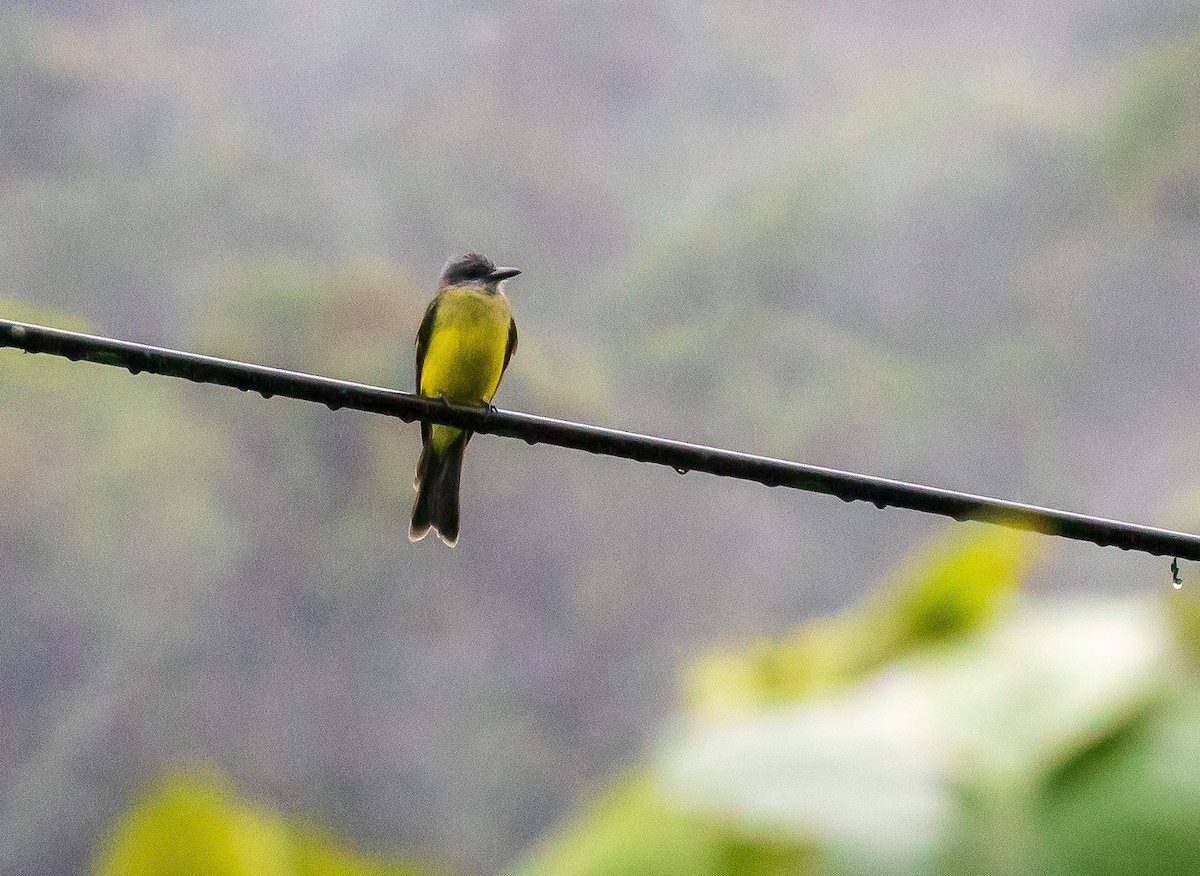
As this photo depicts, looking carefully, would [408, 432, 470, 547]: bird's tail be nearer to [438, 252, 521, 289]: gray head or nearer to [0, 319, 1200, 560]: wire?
[438, 252, 521, 289]: gray head

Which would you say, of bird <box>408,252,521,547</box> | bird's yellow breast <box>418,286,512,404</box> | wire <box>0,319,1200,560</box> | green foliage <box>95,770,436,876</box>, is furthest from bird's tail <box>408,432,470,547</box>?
wire <box>0,319,1200,560</box>

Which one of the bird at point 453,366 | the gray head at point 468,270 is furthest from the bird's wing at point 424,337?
the gray head at point 468,270

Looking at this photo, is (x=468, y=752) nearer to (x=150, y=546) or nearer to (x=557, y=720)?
(x=557, y=720)

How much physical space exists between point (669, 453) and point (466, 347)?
74.3 inches

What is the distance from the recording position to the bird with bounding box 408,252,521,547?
12.1 feet

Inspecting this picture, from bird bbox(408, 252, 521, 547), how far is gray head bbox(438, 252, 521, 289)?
0.01m

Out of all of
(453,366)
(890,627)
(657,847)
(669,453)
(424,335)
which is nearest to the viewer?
(669,453)

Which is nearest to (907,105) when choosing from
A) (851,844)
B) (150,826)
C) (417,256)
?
(417,256)

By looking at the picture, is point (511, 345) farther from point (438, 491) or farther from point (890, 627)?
point (890, 627)

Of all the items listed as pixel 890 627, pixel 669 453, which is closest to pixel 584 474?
pixel 890 627

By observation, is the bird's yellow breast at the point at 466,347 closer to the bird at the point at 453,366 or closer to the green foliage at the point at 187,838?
the bird at the point at 453,366

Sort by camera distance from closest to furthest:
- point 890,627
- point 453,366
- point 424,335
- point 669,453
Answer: point 669,453 → point 453,366 → point 424,335 → point 890,627

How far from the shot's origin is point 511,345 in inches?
153

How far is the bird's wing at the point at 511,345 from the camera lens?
384 centimetres
